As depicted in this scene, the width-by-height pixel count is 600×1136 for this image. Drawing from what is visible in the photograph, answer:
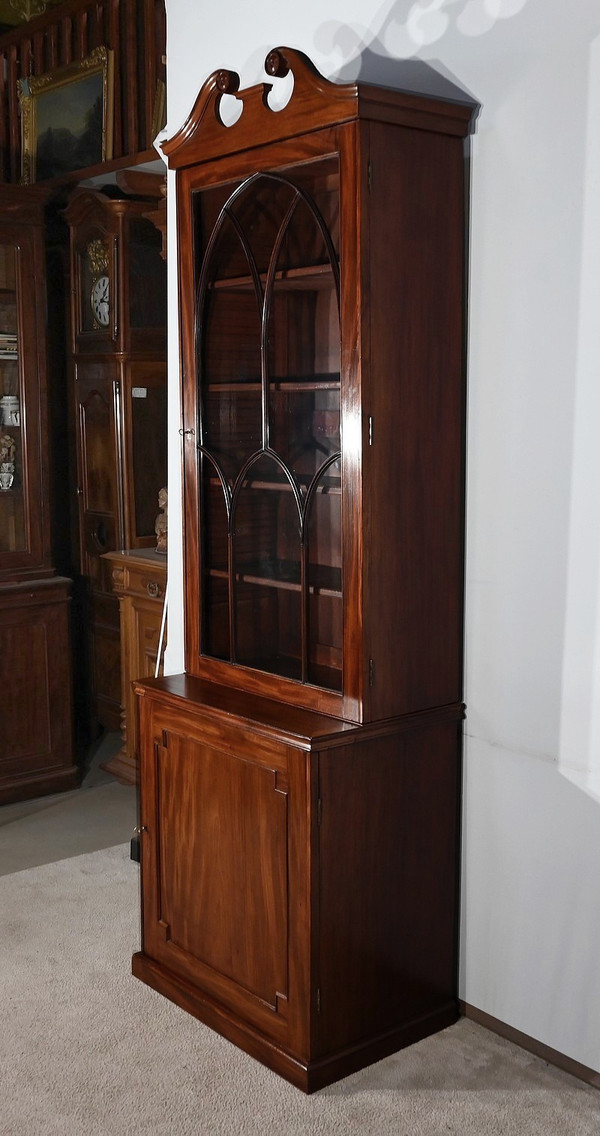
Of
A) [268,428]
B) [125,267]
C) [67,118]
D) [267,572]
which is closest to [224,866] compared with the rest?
[267,572]

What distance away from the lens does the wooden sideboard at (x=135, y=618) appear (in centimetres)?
395

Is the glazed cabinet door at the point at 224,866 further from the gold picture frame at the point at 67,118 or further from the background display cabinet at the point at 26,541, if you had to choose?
the gold picture frame at the point at 67,118

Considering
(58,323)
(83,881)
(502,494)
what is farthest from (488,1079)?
(58,323)

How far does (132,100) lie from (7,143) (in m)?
0.91

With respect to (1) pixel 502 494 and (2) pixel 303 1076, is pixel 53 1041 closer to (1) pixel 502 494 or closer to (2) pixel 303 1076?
(2) pixel 303 1076

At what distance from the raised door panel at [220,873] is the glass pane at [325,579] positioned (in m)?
0.24

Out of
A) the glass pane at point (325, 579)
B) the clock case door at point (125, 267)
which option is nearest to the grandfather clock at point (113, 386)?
the clock case door at point (125, 267)

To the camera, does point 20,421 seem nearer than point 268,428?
No

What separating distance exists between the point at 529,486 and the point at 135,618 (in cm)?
214

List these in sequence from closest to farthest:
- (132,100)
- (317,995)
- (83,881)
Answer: (317,995), (83,881), (132,100)

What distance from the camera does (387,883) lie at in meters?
2.38

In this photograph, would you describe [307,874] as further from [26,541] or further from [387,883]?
[26,541]

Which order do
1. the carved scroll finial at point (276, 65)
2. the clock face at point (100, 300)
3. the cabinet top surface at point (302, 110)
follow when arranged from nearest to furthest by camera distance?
1. the cabinet top surface at point (302, 110)
2. the carved scroll finial at point (276, 65)
3. the clock face at point (100, 300)

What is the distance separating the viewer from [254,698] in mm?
2516
